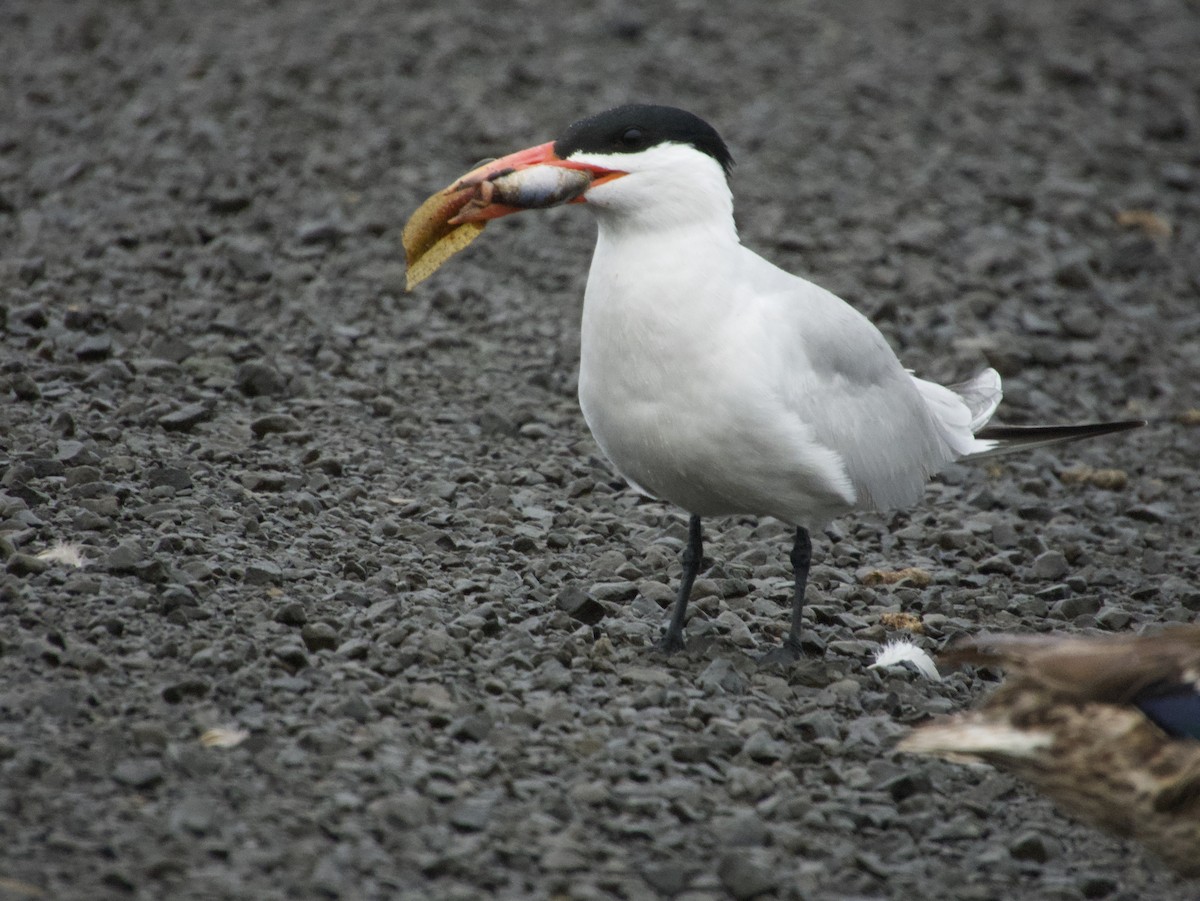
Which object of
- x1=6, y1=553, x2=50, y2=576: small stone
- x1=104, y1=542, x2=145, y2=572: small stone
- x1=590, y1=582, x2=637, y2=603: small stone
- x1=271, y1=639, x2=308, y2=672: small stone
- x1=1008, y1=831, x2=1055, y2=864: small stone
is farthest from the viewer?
x1=590, y1=582, x2=637, y2=603: small stone

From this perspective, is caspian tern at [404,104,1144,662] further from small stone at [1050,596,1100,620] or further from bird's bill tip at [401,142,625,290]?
small stone at [1050,596,1100,620]

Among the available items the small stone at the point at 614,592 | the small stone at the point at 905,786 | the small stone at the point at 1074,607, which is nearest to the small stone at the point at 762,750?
the small stone at the point at 905,786

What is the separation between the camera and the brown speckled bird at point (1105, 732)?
13.5 ft

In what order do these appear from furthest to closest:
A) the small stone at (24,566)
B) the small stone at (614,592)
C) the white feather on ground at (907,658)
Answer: the small stone at (614,592) < the white feather on ground at (907,658) < the small stone at (24,566)

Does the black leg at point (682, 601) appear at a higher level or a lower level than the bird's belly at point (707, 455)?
lower

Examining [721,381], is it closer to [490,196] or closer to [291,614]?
[490,196]

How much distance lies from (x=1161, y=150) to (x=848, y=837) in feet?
28.0

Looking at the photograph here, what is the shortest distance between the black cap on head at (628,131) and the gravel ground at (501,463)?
1.65m

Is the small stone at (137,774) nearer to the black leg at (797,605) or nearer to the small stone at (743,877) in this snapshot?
the small stone at (743,877)

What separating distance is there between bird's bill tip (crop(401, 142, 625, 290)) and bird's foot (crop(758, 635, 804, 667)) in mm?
1738

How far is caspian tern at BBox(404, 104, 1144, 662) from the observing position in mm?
4789

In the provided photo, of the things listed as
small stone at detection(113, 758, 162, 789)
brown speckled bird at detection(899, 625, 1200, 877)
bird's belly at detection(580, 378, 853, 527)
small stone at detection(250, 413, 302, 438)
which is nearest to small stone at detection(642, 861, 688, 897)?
brown speckled bird at detection(899, 625, 1200, 877)

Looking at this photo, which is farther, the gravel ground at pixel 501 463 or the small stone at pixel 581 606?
the small stone at pixel 581 606

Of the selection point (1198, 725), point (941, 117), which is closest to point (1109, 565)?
point (1198, 725)
